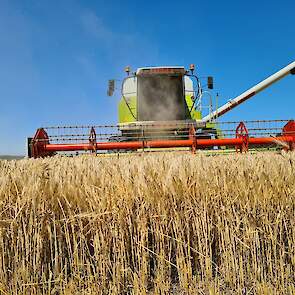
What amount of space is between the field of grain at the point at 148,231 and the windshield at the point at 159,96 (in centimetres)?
642

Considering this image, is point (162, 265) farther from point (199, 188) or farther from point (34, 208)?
point (34, 208)

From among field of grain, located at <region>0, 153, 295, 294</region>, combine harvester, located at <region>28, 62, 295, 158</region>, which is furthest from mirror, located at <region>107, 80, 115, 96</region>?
field of grain, located at <region>0, 153, 295, 294</region>

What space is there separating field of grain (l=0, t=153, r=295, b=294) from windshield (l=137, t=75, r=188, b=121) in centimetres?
642

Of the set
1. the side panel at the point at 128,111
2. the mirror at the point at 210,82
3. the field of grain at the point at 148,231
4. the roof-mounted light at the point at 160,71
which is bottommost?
the field of grain at the point at 148,231

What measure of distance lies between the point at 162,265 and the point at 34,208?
28.8 inches

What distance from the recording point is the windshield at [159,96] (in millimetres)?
8547

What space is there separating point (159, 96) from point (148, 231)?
685cm

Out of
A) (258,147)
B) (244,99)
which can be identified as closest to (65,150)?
(258,147)

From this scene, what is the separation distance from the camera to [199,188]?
203cm

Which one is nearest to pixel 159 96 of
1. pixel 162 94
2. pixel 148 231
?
pixel 162 94

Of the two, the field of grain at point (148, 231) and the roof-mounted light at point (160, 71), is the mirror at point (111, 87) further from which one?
the field of grain at point (148, 231)

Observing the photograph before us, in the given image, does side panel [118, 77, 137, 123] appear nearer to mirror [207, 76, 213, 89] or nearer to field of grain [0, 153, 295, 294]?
mirror [207, 76, 213, 89]

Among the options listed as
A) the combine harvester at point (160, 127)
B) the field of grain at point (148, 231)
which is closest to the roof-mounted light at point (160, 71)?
the combine harvester at point (160, 127)

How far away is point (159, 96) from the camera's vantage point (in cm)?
867
